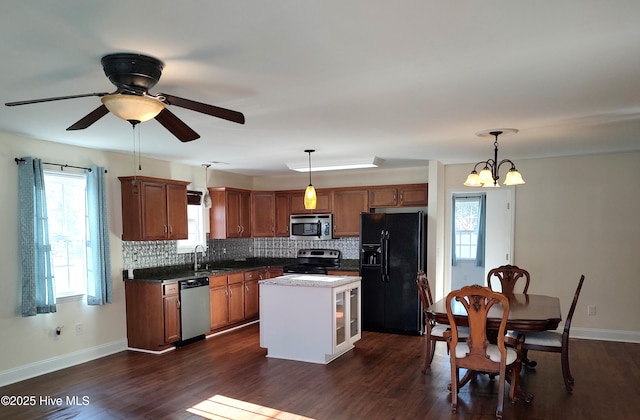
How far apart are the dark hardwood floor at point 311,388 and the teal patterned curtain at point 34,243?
756 millimetres

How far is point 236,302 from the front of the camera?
20.7 ft

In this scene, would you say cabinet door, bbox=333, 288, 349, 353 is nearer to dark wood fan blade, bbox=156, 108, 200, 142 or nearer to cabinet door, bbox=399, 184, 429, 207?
cabinet door, bbox=399, 184, 429, 207

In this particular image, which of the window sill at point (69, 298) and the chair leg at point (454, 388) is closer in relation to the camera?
the chair leg at point (454, 388)

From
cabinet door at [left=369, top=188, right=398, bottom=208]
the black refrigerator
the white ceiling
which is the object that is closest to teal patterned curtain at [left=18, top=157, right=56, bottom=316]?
the white ceiling

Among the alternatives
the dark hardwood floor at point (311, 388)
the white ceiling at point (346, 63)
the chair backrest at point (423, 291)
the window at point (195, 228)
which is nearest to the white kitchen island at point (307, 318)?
the dark hardwood floor at point (311, 388)

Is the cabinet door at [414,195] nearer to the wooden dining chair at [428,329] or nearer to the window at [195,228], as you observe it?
the wooden dining chair at [428,329]

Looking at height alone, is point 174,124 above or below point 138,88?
below

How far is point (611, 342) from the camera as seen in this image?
5375mm

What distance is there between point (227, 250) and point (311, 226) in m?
1.47

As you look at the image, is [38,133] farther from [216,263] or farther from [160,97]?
[216,263]

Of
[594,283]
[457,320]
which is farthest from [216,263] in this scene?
[594,283]

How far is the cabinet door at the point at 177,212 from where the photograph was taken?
5.59 m

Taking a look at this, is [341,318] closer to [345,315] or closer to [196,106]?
[345,315]

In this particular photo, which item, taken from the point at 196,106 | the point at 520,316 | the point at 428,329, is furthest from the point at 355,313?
the point at 196,106
